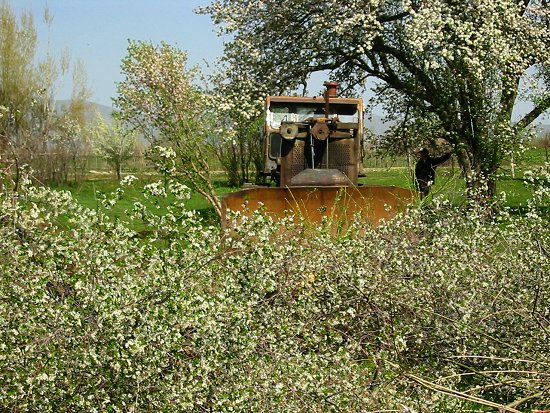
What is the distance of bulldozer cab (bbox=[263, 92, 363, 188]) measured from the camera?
39.7 ft

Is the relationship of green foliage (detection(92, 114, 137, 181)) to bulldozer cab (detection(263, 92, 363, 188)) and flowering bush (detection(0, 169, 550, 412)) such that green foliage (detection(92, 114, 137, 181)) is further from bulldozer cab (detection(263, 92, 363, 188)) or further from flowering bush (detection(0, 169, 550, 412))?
flowering bush (detection(0, 169, 550, 412))

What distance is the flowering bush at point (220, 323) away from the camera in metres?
3.56

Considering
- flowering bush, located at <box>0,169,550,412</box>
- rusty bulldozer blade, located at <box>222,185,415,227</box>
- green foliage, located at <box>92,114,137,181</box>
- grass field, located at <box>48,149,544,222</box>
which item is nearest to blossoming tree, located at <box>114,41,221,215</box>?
grass field, located at <box>48,149,544,222</box>

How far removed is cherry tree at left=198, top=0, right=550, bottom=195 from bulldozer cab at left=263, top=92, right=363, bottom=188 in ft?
10.2

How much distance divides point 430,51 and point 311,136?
5.10 m

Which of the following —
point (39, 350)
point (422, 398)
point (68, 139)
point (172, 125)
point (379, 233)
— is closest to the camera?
point (39, 350)

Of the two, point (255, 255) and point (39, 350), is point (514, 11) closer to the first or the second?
point (255, 255)

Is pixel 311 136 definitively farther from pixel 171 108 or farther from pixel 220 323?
pixel 220 323

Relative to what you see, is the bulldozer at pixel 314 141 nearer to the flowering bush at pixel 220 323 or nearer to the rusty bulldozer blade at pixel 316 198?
the rusty bulldozer blade at pixel 316 198

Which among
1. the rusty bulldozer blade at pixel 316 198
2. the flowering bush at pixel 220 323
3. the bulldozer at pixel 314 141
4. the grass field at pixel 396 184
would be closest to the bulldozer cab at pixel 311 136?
the bulldozer at pixel 314 141

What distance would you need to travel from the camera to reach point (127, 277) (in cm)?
384

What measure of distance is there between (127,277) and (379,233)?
2.47m

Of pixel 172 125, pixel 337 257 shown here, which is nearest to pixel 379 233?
pixel 337 257

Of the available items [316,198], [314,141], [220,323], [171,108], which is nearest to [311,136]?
[314,141]
